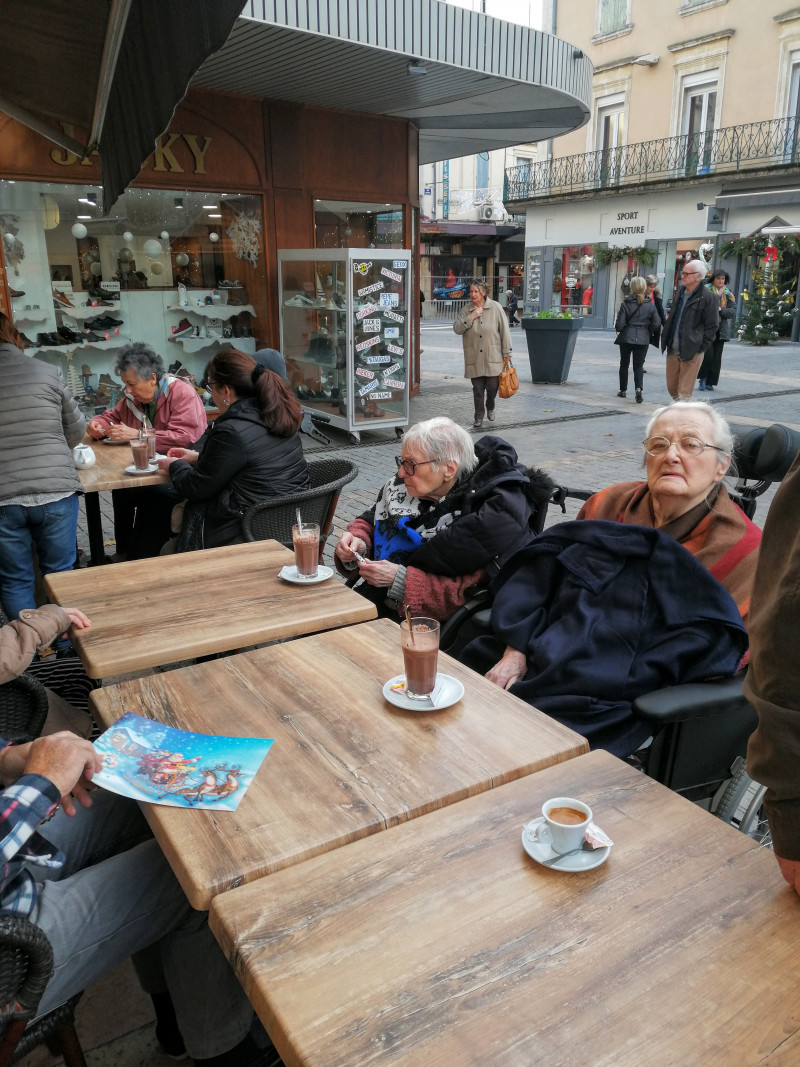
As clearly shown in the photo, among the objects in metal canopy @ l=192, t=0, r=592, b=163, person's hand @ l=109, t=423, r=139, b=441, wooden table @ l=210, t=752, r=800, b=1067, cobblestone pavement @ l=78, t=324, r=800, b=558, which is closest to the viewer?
wooden table @ l=210, t=752, r=800, b=1067

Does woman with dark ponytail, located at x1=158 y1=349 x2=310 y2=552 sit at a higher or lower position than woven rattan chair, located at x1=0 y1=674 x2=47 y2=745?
higher

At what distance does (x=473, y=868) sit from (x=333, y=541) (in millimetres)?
4270

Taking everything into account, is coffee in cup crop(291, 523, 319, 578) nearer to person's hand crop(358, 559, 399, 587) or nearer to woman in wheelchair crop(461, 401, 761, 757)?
person's hand crop(358, 559, 399, 587)

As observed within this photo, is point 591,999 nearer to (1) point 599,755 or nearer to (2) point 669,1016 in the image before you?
(2) point 669,1016

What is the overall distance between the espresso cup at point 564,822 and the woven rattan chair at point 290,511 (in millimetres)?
2324

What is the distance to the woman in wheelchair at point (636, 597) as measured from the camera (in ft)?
7.25

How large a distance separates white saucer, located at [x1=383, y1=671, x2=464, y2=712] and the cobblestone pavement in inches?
115

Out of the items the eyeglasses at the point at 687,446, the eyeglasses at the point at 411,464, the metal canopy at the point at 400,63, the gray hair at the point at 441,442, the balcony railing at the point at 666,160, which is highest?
the balcony railing at the point at 666,160

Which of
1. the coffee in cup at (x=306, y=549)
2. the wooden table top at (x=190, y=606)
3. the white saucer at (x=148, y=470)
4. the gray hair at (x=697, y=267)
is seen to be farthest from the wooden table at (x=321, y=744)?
the gray hair at (x=697, y=267)

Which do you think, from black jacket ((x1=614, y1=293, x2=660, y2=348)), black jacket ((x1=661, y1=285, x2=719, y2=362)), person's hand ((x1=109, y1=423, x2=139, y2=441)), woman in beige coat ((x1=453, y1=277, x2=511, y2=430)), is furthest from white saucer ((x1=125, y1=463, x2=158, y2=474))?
black jacket ((x1=614, y1=293, x2=660, y2=348))

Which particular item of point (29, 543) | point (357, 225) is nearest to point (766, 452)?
point (29, 543)

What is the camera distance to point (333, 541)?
556 cm

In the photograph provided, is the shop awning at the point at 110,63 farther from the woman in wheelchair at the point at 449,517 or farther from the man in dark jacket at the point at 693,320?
the man in dark jacket at the point at 693,320

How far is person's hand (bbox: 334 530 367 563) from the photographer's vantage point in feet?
10.5
